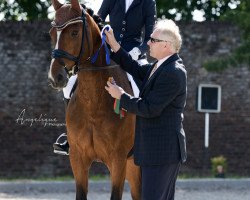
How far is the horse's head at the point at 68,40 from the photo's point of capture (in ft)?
23.8

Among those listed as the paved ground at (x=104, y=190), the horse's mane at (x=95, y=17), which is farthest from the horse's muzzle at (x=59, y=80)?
the paved ground at (x=104, y=190)

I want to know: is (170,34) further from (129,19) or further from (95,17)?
(129,19)

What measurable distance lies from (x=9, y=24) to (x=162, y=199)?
34.9ft

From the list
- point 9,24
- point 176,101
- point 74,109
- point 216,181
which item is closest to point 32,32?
point 9,24

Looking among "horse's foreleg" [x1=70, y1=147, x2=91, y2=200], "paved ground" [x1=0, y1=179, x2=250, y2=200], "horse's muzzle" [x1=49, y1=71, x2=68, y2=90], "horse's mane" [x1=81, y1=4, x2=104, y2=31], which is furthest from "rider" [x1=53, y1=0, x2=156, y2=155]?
"paved ground" [x1=0, y1=179, x2=250, y2=200]

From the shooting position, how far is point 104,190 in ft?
46.5

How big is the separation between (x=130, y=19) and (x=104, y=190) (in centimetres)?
605

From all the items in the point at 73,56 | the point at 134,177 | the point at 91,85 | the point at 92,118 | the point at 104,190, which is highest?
the point at 73,56

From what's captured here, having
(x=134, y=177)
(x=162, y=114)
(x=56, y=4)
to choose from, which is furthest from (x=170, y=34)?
(x=134, y=177)

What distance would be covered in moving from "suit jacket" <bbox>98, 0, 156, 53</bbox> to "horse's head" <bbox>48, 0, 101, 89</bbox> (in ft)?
2.96

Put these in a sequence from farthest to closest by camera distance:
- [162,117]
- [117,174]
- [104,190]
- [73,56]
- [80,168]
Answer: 1. [104,190]
2. [80,168]
3. [117,174]
4. [73,56]
5. [162,117]

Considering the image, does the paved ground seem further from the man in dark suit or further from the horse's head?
the man in dark suit

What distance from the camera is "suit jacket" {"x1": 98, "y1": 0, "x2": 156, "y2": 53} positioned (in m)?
8.57

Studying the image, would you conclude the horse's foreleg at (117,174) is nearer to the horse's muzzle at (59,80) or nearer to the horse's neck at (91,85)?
the horse's neck at (91,85)
